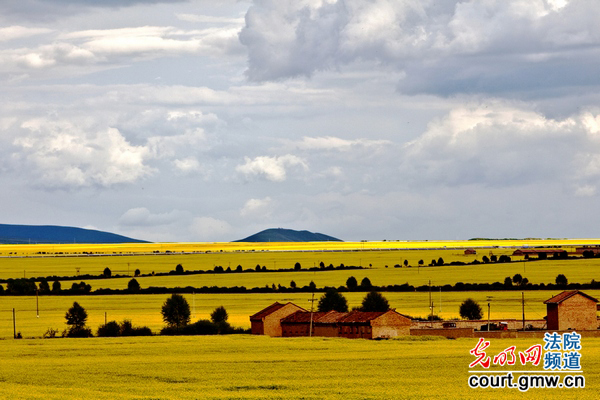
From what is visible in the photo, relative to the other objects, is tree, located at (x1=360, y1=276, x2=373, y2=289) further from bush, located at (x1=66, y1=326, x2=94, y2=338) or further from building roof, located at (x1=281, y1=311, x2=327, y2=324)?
bush, located at (x1=66, y1=326, x2=94, y2=338)

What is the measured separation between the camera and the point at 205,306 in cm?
10400

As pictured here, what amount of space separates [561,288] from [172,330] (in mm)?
52780

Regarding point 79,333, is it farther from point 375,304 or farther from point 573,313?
point 573,313

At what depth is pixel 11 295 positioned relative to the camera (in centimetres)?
12331

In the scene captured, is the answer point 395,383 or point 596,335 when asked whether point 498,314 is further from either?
point 395,383

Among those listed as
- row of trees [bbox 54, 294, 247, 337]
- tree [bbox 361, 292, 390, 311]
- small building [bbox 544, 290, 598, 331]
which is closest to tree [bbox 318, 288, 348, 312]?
tree [bbox 361, 292, 390, 311]

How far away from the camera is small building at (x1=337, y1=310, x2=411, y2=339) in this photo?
76.9 metres

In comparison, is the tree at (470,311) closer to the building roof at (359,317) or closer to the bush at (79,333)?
the building roof at (359,317)

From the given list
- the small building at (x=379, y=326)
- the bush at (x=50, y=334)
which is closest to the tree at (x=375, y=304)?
the small building at (x=379, y=326)

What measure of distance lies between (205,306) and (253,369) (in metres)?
54.7

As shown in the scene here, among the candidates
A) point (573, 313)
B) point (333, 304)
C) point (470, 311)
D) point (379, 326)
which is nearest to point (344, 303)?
point (333, 304)

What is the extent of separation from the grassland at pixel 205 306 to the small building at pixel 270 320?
330 cm

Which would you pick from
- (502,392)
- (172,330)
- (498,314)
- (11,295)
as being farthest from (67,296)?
(502,392)

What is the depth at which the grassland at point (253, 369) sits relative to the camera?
40.4m
